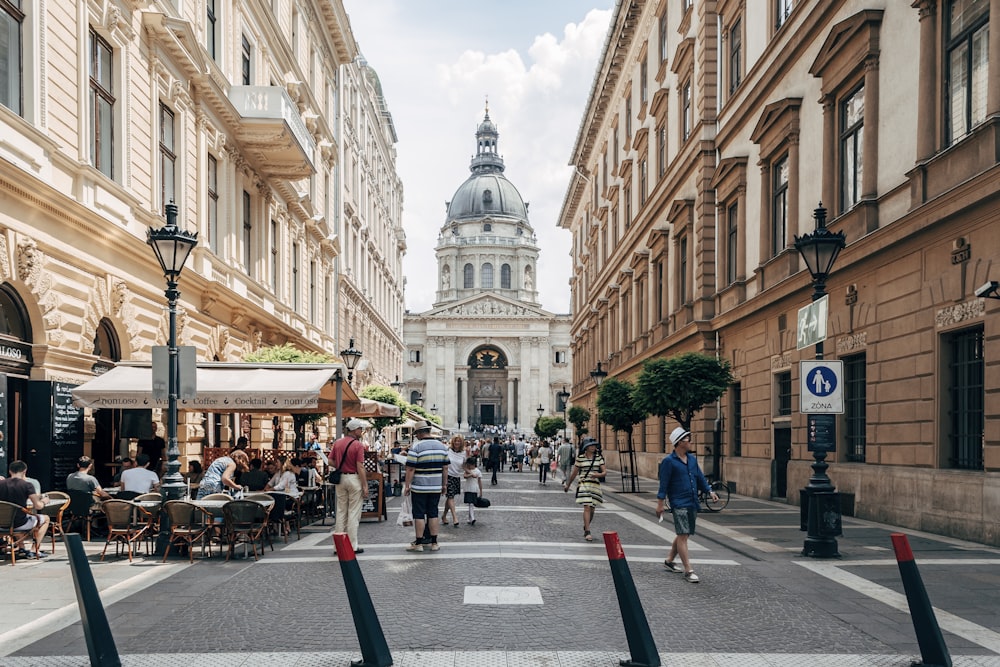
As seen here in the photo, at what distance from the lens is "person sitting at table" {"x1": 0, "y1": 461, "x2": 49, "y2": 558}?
37.1ft

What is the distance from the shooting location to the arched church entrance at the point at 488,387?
11906 cm

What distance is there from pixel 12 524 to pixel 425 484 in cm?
494

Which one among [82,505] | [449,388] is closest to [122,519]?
[82,505]

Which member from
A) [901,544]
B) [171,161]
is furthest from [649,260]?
[901,544]

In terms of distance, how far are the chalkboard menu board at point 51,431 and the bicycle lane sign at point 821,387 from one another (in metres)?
10.5

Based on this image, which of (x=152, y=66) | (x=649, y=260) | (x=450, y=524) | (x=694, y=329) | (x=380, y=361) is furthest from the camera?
(x=380, y=361)

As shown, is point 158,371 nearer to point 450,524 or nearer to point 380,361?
point 450,524

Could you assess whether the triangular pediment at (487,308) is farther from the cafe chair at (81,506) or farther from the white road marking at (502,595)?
the white road marking at (502,595)

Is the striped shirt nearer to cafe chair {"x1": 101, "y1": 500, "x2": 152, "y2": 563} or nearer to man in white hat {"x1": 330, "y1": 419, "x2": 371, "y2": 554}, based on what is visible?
man in white hat {"x1": 330, "y1": 419, "x2": 371, "y2": 554}

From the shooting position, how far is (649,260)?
35031 mm

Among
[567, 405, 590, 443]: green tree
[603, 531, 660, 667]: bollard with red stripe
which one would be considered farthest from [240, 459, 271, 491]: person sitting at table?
[567, 405, 590, 443]: green tree

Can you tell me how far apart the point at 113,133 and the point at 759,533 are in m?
12.9

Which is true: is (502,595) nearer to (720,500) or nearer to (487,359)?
(720,500)

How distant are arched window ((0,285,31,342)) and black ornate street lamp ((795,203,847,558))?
10784 millimetres
